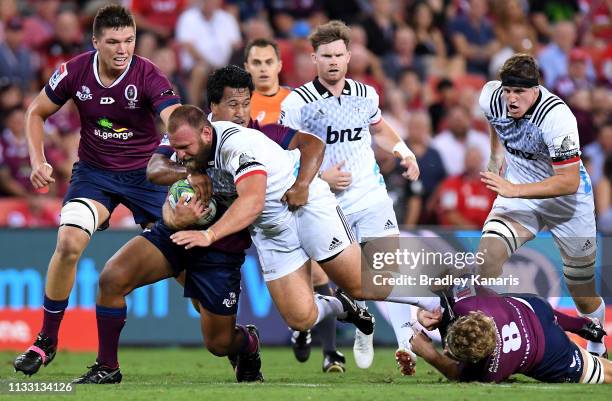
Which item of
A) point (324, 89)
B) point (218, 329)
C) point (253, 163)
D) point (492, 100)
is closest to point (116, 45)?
point (324, 89)

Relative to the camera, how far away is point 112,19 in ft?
31.2

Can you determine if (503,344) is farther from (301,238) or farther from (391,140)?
(391,140)

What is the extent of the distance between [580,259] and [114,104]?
164 inches

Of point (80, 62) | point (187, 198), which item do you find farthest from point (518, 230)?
point (80, 62)

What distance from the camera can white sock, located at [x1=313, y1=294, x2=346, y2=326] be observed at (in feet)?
31.4

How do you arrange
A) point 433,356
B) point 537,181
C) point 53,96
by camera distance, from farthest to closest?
point 537,181
point 53,96
point 433,356

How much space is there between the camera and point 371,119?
417 inches

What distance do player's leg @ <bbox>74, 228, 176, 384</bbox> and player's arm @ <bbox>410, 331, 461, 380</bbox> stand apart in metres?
1.86

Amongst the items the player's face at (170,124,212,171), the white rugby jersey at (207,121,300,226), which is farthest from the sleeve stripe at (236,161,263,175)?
the player's face at (170,124,212,171)

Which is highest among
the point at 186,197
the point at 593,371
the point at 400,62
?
the point at 400,62

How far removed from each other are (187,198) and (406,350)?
7.58 feet

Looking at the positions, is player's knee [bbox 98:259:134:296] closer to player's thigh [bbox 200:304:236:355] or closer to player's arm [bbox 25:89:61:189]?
player's thigh [bbox 200:304:236:355]

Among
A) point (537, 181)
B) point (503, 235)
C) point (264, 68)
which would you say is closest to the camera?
point (537, 181)

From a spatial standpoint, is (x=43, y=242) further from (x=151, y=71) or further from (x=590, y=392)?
(x=590, y=392)
